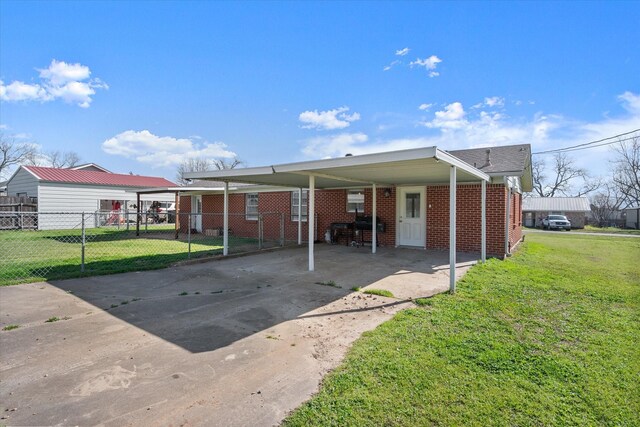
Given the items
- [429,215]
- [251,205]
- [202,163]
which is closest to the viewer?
[429,215]

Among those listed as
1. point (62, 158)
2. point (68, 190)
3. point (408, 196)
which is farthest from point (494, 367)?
point (62, 158)

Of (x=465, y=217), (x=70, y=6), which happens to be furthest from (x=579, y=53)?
(x=70, y=6)

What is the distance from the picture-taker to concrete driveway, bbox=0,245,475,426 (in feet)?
8.48

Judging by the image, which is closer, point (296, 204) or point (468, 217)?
point (468, 217)

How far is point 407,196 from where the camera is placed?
11.9m

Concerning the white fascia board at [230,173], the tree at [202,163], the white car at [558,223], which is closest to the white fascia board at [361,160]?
the white fascia board at [230,173]

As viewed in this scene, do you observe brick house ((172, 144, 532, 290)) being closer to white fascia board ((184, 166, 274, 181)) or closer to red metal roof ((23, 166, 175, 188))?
white fascia board ((184, 166, 274, 181))

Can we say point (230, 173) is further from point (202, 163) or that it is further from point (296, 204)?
point (202, 163)

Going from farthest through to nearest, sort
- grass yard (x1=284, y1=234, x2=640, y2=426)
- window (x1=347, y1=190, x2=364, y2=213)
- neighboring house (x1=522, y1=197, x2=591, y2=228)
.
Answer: neighboring house (x1=522, y1=197, x2=591, y2=228)
window (x1=347, y1=190, x2=364, y2=213)
grass yard (x1=284, y1=234, x2=640, y2=426)

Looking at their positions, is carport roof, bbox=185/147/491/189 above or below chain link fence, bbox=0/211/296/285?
above

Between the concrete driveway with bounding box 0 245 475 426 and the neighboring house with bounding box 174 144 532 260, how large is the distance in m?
2.59

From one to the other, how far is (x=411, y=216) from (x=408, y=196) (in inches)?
28.4

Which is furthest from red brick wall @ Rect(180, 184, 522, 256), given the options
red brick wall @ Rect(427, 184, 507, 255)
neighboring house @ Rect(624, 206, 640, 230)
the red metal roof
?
neighboring house @ Rect(624, 206, 640, 230)

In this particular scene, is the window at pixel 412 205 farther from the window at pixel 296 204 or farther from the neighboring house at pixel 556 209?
the neighboring house at pixel 556 209
